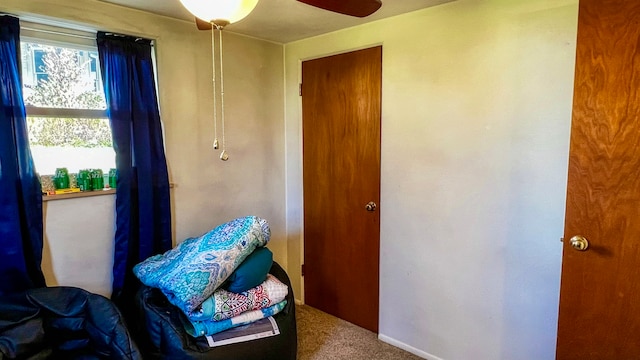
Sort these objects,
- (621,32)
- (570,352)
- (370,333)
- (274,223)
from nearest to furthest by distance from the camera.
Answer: (621,32)
(570,352)
(370,333)
(274,223)

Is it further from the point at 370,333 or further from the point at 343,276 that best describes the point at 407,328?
the point at 343,276

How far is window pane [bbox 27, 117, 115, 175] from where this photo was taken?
7.20 feet

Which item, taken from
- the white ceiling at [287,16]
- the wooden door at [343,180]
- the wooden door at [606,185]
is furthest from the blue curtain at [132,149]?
the wooden door at [606,185]

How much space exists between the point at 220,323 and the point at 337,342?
101 centimetres

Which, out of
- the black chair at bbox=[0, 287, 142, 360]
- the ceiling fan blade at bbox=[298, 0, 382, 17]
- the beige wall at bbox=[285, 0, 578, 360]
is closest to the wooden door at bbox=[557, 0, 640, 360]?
the beige wall at bbox=[285, 0, 578, 360]

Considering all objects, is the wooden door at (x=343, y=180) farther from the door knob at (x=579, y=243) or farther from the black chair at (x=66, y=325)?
the black chair at (x=66, y=325)

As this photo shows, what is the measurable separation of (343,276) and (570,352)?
→ 1605mm

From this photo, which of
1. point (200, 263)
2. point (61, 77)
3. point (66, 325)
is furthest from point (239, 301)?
point (61, 77)

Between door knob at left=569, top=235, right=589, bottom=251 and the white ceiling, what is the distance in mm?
1416

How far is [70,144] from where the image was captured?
230cm

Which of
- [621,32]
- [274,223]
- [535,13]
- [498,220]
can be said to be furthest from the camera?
[274,223]

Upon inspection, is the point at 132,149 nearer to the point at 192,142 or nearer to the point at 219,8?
the point at 192,142

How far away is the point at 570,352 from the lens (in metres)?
1.75

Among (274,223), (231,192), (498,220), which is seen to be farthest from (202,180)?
(498,220)
